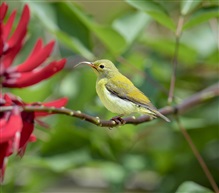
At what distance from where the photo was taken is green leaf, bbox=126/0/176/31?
0.68m

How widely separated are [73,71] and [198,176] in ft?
0.94

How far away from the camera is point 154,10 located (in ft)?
2.29

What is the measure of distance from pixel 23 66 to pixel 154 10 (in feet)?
0.67

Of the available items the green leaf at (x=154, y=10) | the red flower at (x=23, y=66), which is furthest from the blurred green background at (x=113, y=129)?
the red flower at (x=23, y=66)

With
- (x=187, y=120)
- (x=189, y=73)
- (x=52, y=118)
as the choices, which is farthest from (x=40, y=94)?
(x=189, y=73)

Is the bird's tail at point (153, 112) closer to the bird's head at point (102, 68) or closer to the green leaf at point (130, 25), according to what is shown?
the bird's head at point (102, 68)

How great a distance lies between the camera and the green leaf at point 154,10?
68cm

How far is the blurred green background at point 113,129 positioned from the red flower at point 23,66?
0.29 meters

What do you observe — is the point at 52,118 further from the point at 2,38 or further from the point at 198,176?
the point at 2,38

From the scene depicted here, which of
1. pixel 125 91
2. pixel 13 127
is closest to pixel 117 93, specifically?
pixel 125 91

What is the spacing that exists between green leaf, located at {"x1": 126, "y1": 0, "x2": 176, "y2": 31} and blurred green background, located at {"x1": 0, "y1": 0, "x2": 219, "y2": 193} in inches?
4.8

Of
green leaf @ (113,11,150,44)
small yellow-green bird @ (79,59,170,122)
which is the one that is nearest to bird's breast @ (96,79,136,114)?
small yellow-green bird @ (79,59,170,122)

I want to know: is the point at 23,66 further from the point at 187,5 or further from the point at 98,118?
the point at 187,5

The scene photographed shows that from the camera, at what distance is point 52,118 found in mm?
1048
